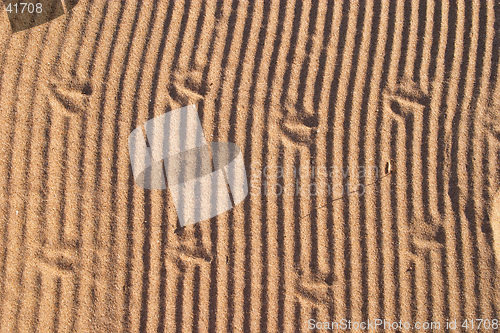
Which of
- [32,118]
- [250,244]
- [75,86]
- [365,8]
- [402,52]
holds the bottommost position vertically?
[250,244]

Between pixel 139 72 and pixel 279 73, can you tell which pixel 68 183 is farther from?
pixel 279 73

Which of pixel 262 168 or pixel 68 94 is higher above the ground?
pixel 68 94

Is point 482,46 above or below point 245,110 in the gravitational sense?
above

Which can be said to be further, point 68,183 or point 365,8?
point 365,8

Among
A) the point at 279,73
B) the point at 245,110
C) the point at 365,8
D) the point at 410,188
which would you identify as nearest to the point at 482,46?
the point at 365,8

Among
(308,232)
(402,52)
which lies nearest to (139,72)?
(308,232)

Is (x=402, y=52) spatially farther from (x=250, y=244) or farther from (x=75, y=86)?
(x=75, y=86)
